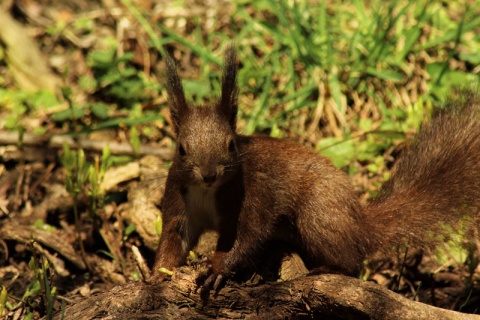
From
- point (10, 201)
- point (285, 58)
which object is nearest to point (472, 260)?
point (285, 58)

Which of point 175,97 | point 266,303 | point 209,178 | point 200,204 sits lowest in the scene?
point 266,303

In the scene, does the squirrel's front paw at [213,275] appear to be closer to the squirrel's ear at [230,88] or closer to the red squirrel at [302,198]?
the red squirrel at [302,198]

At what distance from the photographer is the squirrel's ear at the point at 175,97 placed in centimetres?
406

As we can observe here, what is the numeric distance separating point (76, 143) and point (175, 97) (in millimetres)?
1911

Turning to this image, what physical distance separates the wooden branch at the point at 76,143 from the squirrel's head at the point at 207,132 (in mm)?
1422

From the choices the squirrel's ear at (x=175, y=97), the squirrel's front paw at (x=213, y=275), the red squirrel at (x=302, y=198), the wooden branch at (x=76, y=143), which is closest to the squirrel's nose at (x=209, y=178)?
the red squirrel at (x=302, y=198)

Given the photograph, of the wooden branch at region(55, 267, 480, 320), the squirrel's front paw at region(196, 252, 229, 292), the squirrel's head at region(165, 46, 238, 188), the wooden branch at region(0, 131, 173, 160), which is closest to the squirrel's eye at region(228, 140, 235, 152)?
the squirrel's head at region(165, 46, 238, 188)

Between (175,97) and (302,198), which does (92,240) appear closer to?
(175,97)

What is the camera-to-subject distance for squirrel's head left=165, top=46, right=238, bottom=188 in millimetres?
3848

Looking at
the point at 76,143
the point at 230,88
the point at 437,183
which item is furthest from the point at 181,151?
the point at 76,143

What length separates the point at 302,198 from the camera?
4.27 metres

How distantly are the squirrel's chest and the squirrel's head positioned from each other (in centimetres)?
22

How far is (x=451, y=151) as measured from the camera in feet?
13.8

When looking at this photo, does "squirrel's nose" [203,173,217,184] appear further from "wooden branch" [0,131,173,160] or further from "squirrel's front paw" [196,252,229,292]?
"wooden branch" [0,131,173,160]
